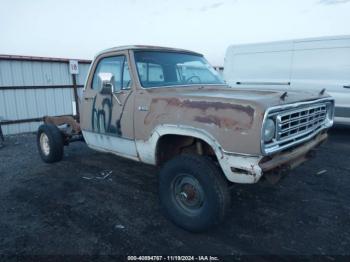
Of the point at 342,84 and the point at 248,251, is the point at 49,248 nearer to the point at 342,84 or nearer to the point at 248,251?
the point at 248,251

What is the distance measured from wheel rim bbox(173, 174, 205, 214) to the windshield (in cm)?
136

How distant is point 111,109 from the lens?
418cm

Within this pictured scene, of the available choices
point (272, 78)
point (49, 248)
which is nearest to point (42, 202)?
point (49, 248)

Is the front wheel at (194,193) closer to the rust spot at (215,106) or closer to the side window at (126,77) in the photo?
the rust spot at (215,106)

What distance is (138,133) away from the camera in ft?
12.2

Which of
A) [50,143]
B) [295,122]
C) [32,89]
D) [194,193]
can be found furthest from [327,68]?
[32,89]

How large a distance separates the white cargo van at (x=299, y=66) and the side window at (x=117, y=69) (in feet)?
14.2

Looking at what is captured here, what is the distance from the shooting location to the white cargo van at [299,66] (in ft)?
24.6

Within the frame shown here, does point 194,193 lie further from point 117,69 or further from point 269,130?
point 117,69

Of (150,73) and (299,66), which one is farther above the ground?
(299,66)

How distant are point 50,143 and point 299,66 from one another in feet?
22.2

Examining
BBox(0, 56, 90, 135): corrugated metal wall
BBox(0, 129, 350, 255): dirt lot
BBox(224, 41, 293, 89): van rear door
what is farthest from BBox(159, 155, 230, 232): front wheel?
BBox(0, 56, 90, 135): corrugated metal wall

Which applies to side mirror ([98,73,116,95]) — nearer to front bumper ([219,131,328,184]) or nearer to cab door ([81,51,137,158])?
cab door ([81,51,137,158])

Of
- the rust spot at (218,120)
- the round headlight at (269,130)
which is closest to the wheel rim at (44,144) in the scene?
the rust spot at (218,120)
